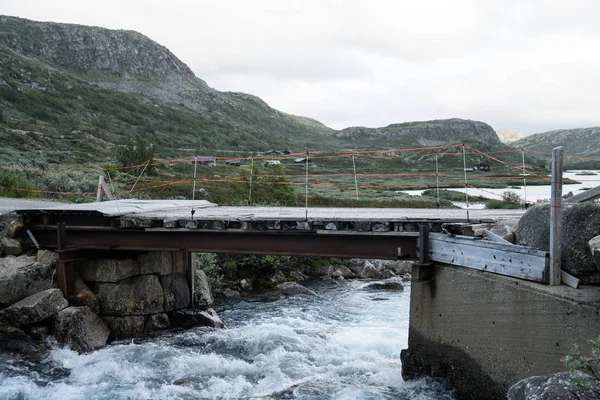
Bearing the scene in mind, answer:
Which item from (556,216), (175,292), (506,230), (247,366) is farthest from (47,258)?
(556,216)

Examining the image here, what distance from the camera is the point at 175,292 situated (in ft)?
50.3

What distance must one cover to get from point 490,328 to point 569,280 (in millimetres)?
1582

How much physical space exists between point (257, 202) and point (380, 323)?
13.0 m

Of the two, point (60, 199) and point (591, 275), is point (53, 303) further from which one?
point (60, 199)

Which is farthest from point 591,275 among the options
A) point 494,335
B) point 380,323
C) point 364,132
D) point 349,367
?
point 364,132

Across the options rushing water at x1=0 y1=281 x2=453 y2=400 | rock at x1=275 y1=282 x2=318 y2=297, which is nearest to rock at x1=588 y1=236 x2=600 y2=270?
rushing water at x1=0 y1=281 x2=453 y2=400

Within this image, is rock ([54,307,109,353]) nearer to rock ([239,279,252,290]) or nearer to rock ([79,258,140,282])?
rock ([79,258,140,282])

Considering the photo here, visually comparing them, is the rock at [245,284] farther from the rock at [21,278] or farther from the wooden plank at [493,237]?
the wooden plank at [493,237]

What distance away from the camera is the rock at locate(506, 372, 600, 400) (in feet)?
17.5

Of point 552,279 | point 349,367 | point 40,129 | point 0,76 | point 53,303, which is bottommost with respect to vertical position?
point 349,367

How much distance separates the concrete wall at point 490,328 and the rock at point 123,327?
7.42 m

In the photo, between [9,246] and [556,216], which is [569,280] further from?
[9,246]

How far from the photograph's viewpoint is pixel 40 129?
68.2m

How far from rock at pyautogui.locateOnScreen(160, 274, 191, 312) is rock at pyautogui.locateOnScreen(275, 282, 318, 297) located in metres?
4.33
